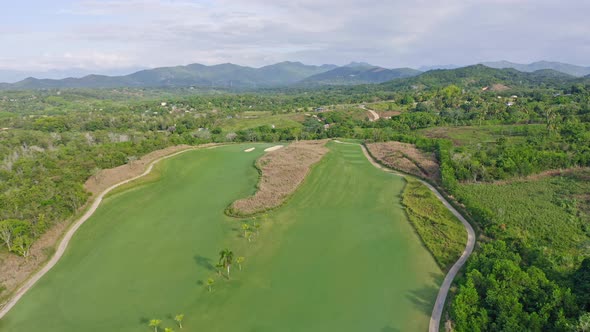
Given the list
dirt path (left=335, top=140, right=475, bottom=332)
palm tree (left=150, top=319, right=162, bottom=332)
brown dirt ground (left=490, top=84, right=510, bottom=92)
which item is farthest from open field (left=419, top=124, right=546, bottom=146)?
brown dirt ground (left=490, top=84, right=510, bottom=92)

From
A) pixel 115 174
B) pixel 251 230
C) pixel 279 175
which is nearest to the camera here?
pixel 251 230

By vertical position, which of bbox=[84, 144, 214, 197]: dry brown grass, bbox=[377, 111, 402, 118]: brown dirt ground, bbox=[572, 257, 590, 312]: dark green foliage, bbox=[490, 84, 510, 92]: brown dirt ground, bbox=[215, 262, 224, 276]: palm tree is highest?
bbox=[490, 84, 510, 92]: brown dirt ground

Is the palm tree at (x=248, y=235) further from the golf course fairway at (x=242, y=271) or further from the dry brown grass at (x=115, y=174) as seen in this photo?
the dry brown grass at (x=115, y=174)

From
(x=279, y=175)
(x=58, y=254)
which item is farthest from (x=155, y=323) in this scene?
(x=279, y=175)

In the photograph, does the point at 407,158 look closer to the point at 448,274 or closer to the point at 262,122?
the point at 448,274

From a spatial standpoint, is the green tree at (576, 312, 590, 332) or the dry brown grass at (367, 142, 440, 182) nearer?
the green tree at (576, 312, 590, 332)

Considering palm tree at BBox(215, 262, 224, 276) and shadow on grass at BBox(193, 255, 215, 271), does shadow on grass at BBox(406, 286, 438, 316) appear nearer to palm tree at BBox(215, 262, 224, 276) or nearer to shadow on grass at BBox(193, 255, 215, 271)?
palm tree at BBox(215, 262, 224, 276)
